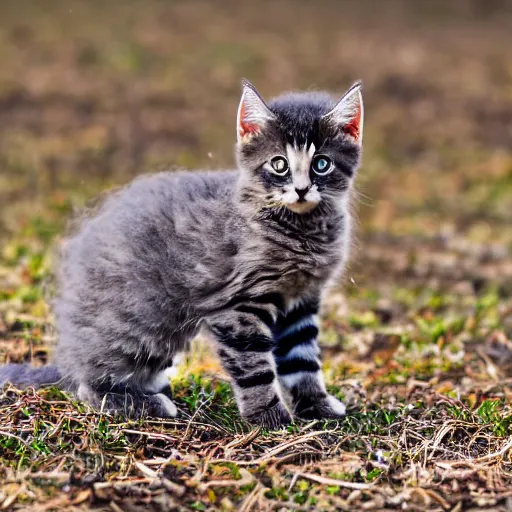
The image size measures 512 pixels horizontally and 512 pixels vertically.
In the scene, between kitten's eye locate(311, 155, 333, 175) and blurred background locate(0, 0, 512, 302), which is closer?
kitten's eye locate(311, 155, 333, 175)

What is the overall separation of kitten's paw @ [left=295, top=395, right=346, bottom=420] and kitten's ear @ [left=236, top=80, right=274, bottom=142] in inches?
57.7

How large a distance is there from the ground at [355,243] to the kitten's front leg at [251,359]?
0.44 feet

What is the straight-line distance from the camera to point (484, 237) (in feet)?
28.0

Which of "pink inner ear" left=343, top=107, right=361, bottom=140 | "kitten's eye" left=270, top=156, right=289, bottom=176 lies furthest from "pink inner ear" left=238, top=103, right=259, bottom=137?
"pink inner ear" left=343, top=107, right=361, bottom=140

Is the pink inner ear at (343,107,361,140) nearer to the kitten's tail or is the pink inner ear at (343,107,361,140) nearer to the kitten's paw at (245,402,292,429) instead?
the kitten's paw at (245,402,292,429)

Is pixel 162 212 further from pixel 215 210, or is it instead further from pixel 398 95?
pixel 398 95

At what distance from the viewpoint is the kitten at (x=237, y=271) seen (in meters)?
3.94

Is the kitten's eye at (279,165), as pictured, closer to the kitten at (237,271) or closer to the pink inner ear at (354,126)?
the kitten at (237,271)

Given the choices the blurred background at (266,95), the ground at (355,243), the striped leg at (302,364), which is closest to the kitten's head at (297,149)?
the ground at (355,243)

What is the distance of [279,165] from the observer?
3869 mm

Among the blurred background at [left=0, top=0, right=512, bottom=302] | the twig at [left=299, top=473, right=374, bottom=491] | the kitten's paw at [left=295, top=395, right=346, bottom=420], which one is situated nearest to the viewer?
the twig at [left=299, top=473, right=374, bottom=491]

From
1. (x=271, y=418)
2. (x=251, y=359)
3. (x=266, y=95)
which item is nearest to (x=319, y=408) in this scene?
(x=271, y=418)

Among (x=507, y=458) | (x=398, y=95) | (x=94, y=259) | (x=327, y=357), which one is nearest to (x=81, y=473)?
(x=94, y=259)

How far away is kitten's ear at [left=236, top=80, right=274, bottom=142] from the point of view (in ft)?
12.8
